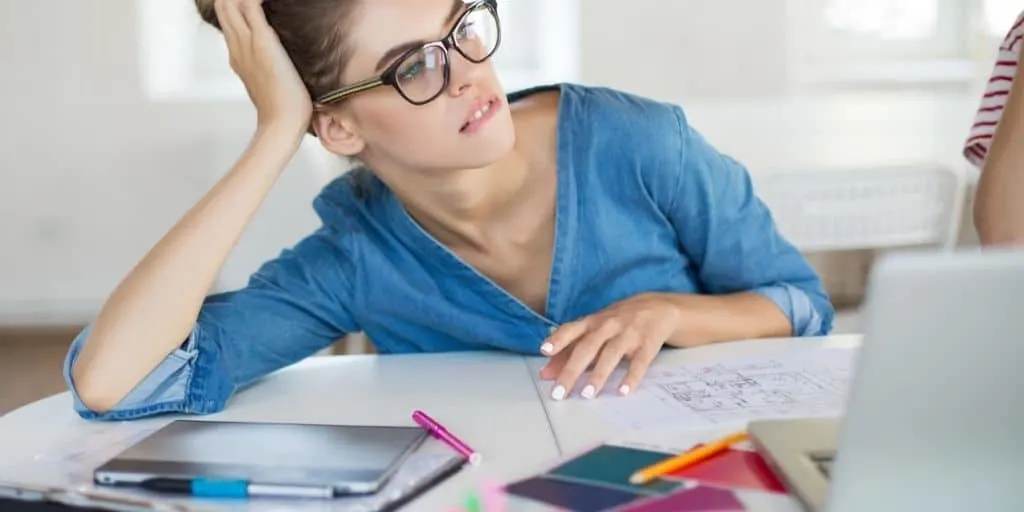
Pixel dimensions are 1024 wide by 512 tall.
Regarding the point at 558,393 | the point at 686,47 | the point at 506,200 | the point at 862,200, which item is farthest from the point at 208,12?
the point at 862,200

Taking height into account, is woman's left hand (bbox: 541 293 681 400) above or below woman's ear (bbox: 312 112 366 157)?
below

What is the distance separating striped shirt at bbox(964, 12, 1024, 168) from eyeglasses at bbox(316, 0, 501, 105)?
0.59 metres

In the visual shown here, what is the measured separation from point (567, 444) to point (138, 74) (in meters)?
2.02

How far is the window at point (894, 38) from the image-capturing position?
8.91 ft

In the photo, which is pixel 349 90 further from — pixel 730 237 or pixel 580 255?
pixel 730 237

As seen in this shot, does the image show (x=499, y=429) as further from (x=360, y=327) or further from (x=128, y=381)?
(x=360, y=327)

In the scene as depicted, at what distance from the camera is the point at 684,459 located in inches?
29.9

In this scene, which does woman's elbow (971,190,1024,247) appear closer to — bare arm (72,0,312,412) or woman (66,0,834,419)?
woman (66,0,834,419)

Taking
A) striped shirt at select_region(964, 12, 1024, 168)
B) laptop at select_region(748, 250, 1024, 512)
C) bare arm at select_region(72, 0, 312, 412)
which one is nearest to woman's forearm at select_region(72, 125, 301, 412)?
bare arm at select_region(72, 0, 312, 412)

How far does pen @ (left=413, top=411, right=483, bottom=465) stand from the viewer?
0.81 metres

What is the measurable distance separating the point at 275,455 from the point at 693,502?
0.31 metres

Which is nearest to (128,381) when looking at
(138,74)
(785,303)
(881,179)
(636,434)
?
(636,434)

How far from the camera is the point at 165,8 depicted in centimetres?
259

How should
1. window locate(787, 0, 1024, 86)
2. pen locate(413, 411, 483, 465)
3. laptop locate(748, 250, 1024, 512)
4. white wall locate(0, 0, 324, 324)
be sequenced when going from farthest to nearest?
window locate(787, 0, 1024, 86), white wall locate(0, 0, 324, 324), pen locate(413, 411, 483, 465), laptop locate(748, 250, 1024, 512)
